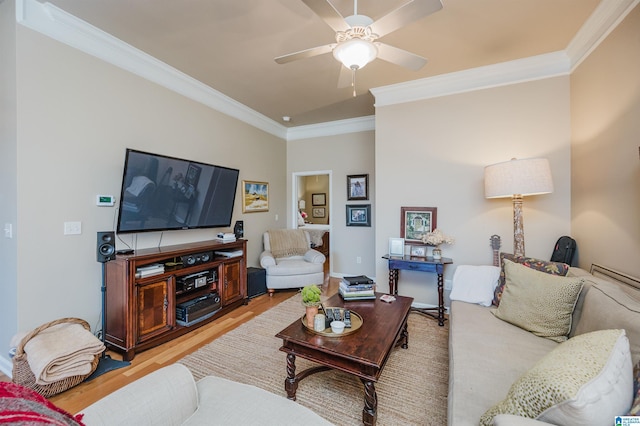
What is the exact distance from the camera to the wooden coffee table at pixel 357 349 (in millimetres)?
1514

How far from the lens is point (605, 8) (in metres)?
2.10

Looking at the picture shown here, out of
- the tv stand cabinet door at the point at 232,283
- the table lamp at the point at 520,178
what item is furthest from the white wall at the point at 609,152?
the tv stand cabinet door at the point at 232,283

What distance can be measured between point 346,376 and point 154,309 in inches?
72.2

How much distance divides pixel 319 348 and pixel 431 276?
232cm

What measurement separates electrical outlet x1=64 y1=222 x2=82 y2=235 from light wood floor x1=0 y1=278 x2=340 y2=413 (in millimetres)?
1108

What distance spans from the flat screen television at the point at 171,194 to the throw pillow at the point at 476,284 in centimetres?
285

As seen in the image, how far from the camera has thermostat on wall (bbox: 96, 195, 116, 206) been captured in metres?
2.53

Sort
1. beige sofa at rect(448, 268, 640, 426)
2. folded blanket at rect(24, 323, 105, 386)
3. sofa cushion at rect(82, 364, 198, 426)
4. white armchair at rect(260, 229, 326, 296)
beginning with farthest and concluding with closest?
white armchair at rect(260, 229, 326, 296), folded blanket at rect(24, 323, 105, 386), beige sofa at rect(448, 268, 640, 426), sofa cushion at rect(82, 364, 198, 426)

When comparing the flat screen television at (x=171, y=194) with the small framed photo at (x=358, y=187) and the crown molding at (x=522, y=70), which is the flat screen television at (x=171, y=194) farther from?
the crown molding at (x=522, y=70)

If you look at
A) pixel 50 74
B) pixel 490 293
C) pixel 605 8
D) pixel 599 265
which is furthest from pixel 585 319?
pixel 50 74

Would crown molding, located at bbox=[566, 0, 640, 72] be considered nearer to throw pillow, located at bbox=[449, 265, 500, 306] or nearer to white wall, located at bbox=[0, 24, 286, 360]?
throw pillow, located at bbox=[449, 265, 500, 306]

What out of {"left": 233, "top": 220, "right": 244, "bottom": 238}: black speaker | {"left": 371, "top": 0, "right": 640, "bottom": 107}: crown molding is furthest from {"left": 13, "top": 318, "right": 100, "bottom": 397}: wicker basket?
{"left": 371, "top": 0, "right": 640, "bottom": 107}: crown molding

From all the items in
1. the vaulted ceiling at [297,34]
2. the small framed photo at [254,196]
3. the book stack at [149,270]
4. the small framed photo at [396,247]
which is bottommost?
the book stack at [149,270]

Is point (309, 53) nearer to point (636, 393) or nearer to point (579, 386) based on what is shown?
point (579, 386)
